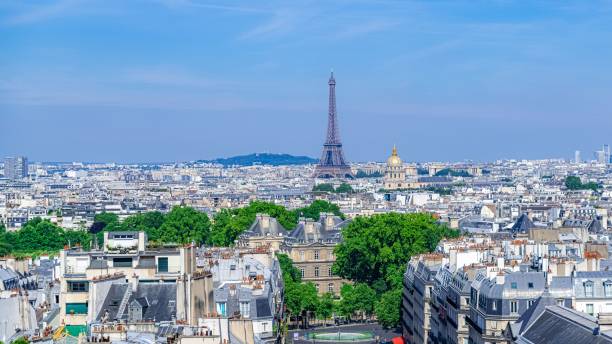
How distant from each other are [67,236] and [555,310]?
83.1 m

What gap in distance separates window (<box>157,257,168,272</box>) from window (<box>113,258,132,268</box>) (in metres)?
0.92

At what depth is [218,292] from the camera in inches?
1882

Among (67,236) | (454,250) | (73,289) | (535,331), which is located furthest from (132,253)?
(67,236)

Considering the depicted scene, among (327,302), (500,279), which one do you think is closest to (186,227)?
(327,302)

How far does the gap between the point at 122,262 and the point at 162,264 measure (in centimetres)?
138

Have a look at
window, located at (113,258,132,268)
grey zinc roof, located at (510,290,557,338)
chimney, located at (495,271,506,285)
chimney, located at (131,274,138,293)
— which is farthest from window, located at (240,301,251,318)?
grey zinc roof, located at (510,290,557,338)

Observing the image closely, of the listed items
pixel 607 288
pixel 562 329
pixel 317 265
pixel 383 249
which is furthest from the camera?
pixel 317 265

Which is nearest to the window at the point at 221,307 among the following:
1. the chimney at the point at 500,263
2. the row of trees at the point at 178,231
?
the chimney at the point at 500,263

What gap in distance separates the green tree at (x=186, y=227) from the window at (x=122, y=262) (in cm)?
6880

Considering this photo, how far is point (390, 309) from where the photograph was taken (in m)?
70.8

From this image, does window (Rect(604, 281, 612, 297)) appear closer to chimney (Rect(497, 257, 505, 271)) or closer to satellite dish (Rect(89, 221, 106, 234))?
chimney (Rect(497, 257, 505, 271))

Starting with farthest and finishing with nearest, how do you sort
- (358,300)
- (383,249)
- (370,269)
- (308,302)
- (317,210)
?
(317,210), (370,269), (383,249), (358,300), (308,302)

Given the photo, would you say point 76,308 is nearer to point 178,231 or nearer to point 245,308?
point 245,308

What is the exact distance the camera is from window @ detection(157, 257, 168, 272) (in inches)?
1665
